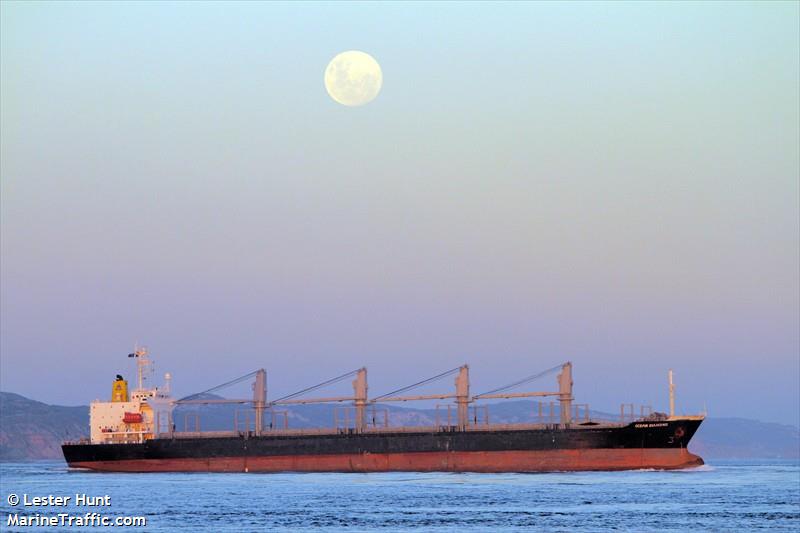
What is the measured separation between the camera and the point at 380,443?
8706 centimetres

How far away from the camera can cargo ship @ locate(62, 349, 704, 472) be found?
80.8m

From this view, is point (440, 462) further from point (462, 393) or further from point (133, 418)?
point (133, 418)

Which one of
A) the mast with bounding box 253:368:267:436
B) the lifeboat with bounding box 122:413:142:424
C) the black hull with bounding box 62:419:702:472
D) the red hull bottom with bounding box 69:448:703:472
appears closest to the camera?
the black hull with bounding box 62:419:702:472

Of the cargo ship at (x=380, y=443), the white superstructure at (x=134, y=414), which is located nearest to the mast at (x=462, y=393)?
the cargo ship at (x=380, y=443)

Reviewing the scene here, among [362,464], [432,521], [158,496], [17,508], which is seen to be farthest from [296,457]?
[432,521]

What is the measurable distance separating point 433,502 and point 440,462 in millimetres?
25268

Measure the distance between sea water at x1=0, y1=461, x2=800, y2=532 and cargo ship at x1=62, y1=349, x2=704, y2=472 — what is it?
1498mm

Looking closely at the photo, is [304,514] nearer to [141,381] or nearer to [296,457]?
[296,457]

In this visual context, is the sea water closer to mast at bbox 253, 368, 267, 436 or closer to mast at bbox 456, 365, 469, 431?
mast at bbox 456, 365, 469, 431

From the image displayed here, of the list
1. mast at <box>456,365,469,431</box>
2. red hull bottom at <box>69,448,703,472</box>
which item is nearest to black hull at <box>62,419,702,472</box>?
red hull bottom at <box>69,448,703,472</box>

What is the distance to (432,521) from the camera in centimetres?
5162

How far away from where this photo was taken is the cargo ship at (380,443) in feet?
265

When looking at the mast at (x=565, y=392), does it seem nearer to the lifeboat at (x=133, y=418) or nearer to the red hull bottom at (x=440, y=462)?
the red hull bottom at (x=440, y=462)

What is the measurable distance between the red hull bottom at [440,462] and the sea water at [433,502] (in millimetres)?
1049
